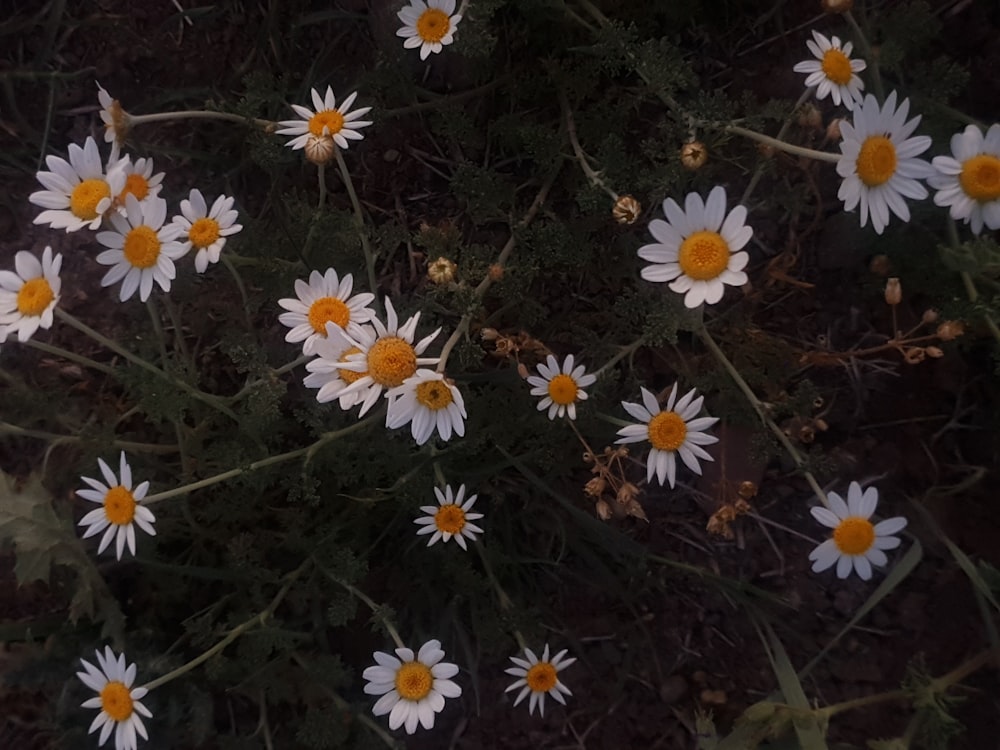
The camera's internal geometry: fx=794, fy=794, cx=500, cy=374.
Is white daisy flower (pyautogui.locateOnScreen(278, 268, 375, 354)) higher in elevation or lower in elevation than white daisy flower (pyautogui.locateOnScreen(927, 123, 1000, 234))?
higher

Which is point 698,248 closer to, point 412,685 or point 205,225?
point 205,225

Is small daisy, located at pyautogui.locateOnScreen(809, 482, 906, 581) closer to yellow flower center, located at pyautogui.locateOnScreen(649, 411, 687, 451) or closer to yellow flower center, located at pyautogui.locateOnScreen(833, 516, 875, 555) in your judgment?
yellow flower center, located at pyautogui.locateOnScreen(833, 516, 875, 555)

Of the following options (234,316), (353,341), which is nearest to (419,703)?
(353,341)

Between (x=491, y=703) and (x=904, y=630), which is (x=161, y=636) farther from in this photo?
(x=904, y=630)

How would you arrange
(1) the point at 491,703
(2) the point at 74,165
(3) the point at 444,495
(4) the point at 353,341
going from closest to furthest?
(4) the point at 353,341, (2) the point at 74,165, (3) the point at 444,495, (1) the point at 491,703

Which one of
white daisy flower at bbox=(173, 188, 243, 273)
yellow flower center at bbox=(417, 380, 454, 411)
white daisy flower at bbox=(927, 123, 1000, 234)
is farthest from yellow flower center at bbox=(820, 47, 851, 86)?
white daisy flower at bbox=(173, 188, 243, 273)

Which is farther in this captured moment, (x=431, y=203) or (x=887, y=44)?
(x=431, y=203)

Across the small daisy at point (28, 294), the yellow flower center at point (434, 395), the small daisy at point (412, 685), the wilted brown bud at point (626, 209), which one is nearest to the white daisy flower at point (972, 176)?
the wilted brown bud at point (626, 209)
